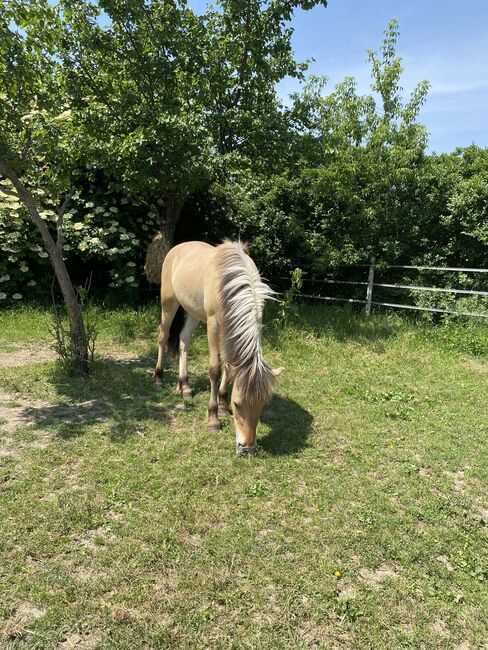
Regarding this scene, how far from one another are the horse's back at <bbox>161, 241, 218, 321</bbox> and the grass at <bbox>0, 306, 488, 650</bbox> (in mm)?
1146

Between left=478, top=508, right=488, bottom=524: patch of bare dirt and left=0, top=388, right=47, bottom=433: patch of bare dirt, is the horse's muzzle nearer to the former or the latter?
left=478, top=508, right=488, bottom=524: patch of bare dirt

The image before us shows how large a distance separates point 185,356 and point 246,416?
1.92 meters

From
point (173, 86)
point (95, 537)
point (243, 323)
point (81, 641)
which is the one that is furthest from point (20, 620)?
point (173, 86)

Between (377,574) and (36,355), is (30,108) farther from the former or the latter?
(377,574)

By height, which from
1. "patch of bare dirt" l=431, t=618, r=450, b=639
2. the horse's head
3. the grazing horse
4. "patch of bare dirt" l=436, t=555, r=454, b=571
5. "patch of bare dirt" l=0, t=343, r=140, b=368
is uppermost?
the grazing horse

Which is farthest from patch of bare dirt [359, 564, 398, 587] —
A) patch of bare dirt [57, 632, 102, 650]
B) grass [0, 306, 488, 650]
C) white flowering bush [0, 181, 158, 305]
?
white flowering bush [0, 181, 158, 305]

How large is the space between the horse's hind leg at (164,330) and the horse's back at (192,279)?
11cm

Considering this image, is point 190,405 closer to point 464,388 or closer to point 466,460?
point 466,460

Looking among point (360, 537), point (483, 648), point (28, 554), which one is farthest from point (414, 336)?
point (28, 554)

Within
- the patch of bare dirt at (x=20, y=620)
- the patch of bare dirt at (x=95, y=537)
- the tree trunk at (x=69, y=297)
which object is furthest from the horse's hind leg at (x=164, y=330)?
the patch of bare dirt at (x=20, y=620)

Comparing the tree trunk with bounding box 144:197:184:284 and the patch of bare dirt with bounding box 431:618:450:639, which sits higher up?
the tree trunk with bounding box 144:197:184:284

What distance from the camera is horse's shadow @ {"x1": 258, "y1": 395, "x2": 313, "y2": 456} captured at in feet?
12.5

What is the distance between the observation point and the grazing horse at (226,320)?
3.54 metres

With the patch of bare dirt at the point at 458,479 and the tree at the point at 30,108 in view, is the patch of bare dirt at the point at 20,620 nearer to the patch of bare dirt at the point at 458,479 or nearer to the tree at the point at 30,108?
the patch of bare dirt at the point at 458,479
